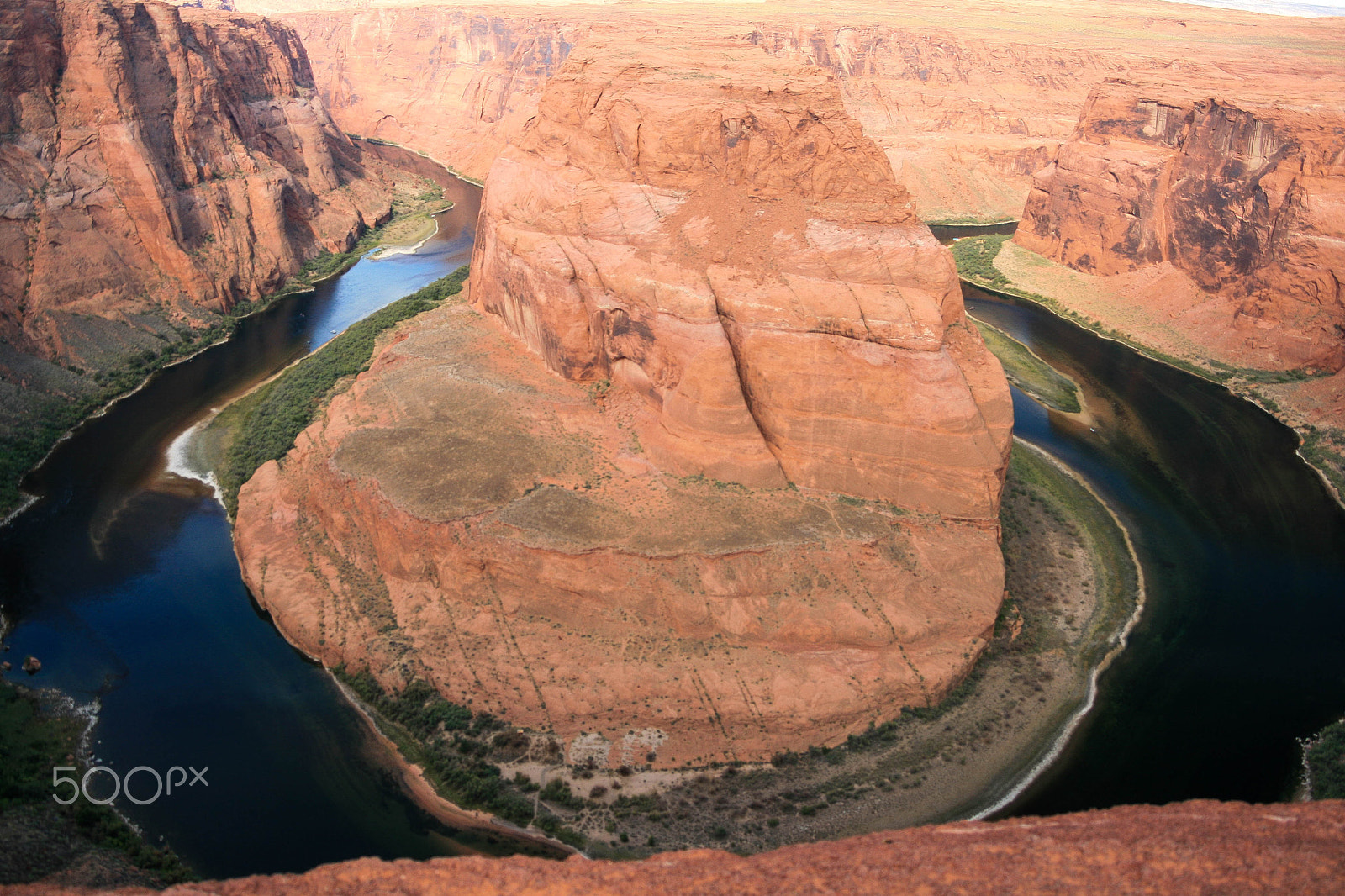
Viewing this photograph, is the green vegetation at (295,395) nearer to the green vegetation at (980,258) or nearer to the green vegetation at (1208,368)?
the green vegetation at (1208,368)

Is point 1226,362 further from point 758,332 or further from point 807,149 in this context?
point 758,332

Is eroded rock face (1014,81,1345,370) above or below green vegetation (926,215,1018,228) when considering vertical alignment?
above

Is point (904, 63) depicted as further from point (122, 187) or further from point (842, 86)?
point (122, 187)

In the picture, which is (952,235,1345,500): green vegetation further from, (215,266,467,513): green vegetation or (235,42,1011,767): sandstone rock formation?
(215,266,467,513): green vegetation

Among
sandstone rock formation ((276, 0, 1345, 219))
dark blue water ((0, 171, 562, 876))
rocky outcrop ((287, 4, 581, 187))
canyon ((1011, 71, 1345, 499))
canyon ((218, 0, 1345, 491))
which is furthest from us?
rocky outcrop ((287, 4, 581, 187))

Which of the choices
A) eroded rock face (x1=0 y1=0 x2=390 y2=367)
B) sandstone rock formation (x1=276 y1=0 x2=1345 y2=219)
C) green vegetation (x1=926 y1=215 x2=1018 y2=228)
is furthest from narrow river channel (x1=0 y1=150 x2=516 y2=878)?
green vegetation (x1=926 y1=215 x2=1018 y2=228)

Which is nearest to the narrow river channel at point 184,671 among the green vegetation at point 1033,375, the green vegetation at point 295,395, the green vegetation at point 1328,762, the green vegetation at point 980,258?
the green vegetation at point 295,395
